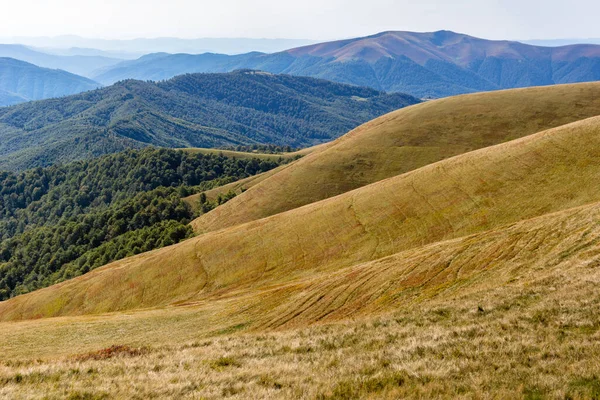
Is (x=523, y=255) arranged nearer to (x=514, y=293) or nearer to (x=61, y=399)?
(x=514, y=293)

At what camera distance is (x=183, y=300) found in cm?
6406

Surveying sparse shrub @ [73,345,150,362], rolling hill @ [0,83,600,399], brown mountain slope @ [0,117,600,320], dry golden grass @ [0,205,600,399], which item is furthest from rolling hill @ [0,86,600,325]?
sparse shrub @ [73,345,150,362]

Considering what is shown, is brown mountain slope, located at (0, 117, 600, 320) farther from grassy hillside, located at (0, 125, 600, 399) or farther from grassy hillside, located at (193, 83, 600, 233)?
grassy hillside, located at (193, 83, 600, 233)

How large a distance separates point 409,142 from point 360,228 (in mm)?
78462

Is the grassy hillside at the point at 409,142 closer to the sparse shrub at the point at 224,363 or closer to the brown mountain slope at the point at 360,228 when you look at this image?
the brown mountain slope at the point at 360,228

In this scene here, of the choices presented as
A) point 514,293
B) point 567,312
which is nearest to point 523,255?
point 514,293

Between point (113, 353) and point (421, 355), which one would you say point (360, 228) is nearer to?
point (113, 353)

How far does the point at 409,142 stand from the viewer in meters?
138

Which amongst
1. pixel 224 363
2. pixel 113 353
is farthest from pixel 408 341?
pixel 113 353

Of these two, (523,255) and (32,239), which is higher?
(523,255)

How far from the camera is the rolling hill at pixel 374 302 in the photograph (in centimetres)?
1647

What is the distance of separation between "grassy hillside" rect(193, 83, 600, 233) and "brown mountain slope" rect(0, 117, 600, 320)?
118ft

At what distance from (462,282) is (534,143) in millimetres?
50376

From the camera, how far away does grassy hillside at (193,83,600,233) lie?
118750 mm
